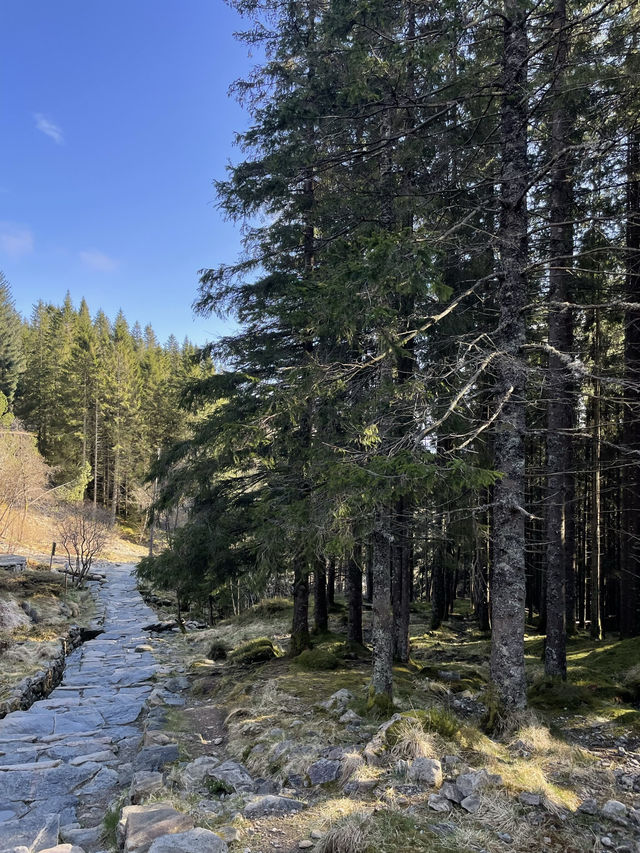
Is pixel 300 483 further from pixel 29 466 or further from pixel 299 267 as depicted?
pixel 29 466

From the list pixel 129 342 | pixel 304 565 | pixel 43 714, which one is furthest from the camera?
pixel 129 342

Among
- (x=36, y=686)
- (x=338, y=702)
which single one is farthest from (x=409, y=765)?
(x=36, y=686)

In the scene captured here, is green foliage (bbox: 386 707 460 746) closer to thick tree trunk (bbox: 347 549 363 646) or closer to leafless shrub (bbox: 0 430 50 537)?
thick tree trunk (bbox: 347 549 363 646)

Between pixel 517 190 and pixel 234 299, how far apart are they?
630 cm

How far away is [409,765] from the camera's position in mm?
4262

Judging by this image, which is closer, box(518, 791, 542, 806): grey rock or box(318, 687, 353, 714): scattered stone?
box(518, 791, 542, 806): grey rock

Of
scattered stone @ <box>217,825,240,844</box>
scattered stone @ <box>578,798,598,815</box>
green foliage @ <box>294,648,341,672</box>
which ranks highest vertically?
scattered stone @ <box>578,798,598,815</box>

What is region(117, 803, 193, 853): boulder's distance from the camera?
342cm

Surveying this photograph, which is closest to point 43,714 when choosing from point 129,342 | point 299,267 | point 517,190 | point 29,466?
point 299,267

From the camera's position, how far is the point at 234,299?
34.7ft

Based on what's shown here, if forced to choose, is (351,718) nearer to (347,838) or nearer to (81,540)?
(347,838)

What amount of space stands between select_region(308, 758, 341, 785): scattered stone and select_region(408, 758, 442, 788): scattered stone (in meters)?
0.76

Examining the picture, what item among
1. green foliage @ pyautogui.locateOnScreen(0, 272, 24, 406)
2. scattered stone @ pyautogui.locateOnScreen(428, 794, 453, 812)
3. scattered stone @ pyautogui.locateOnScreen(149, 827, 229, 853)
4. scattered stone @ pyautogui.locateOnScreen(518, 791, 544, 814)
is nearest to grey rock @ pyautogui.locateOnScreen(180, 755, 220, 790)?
scattered stone @ pyautogui.locateOnScreen(149, 827, 229, 853)

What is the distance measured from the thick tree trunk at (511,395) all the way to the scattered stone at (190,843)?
3618mm
